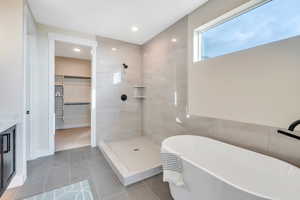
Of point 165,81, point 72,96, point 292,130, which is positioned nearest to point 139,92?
point 165,81

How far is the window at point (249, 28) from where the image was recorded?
135cm

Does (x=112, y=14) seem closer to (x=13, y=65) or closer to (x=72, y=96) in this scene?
(x=13, y=65)

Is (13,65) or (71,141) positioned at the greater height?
(13,65)

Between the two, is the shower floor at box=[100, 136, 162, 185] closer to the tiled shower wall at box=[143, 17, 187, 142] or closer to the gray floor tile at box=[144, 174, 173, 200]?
the gray floor tile at box=[144, 174, 173, 200]

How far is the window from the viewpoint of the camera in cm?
135

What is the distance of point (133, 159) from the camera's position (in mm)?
2414

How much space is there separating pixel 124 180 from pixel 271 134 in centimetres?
181

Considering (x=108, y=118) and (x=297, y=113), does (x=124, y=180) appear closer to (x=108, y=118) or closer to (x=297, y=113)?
(x=108, y=118)

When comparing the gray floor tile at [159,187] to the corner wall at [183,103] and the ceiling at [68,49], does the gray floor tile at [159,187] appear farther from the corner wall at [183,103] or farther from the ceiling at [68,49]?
the ceiling at [68,49]

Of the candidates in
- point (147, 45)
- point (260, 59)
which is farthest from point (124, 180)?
point (147, 45)

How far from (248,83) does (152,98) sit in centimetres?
210

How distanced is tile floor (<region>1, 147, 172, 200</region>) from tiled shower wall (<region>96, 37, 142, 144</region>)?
2.84 feet

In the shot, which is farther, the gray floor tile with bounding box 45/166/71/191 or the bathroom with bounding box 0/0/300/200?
the gray floor tile with bounding box 45/166/71/191

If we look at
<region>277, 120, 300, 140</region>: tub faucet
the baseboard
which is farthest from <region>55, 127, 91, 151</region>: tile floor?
<region>277, 120, 300, 140</region>: tub faucet
